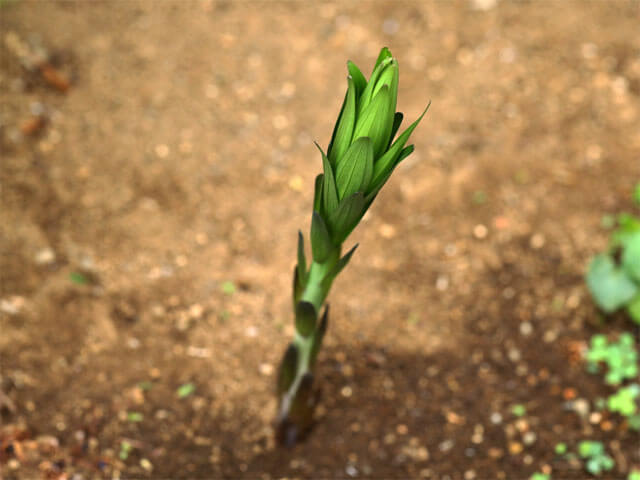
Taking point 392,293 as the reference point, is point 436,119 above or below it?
above

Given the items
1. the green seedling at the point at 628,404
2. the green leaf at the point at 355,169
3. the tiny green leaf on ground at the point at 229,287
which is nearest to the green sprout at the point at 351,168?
the green leaf at the point at 355,169

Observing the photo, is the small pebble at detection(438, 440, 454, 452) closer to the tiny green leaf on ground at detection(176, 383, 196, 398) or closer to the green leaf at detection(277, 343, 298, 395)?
the green leaf at detection(277, 343, 298, 395)

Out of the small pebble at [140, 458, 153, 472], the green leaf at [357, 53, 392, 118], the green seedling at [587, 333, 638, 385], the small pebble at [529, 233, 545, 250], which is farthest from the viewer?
the small pebble at [529, 233, 545, 250]

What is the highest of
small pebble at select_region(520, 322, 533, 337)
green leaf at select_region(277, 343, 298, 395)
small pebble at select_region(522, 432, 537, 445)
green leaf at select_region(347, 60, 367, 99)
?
small pebble at select_region(520, 322, 533, 337)

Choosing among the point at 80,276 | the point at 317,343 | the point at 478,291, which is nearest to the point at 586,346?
the point at 478,291

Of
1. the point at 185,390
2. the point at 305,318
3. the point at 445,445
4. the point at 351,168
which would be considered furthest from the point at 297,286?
the point at 445,445

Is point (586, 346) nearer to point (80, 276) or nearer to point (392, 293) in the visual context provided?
point (392, 293)

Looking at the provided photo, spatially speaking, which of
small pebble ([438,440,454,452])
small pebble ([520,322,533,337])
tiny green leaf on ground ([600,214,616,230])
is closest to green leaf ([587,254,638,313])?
small pebble ([520,322,533,337])
